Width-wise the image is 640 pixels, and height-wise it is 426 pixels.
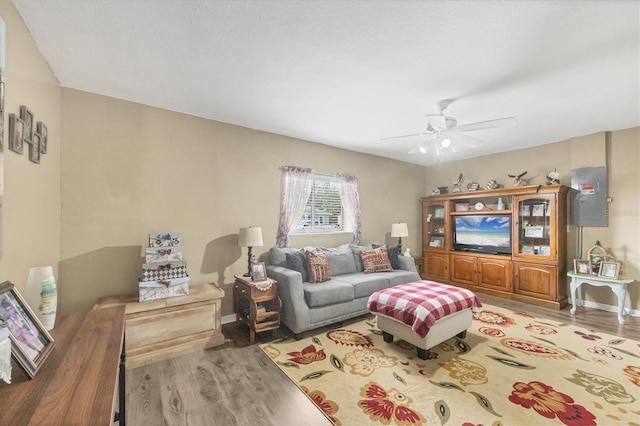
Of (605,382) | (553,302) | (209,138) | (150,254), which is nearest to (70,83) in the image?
(209,138)

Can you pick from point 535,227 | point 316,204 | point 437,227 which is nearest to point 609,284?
point 535,227

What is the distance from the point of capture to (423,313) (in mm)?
2504

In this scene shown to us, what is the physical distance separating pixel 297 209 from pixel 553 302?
4004 millimetres

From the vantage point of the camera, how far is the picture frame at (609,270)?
357 centimetres

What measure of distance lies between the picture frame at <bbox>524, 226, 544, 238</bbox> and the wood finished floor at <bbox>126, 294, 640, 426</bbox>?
4367 millimetres

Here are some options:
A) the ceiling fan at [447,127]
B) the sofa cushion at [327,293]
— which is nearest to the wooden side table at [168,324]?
the sofa cushion at [327,293]

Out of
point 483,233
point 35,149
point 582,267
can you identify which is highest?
point 35,149

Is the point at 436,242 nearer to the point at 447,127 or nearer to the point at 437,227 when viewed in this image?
the point at 437,227

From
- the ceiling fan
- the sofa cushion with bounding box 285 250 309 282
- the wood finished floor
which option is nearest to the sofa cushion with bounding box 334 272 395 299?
the sofa cushion with bounding box 285 250 309 282

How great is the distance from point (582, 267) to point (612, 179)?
133cm

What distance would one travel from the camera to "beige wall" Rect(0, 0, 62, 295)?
1.56 meters

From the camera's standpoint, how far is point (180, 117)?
126 inches

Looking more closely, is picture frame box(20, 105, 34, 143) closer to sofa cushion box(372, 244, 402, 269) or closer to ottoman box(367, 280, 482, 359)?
ottoman box(367, 280, 482, 359)

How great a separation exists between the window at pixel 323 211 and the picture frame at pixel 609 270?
11.4 feet
